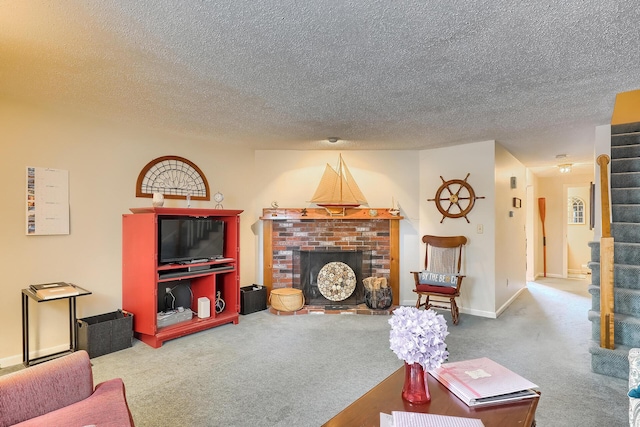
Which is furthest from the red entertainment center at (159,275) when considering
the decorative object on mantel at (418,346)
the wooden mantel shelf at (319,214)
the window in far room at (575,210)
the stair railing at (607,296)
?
the window in far room at (575,210)

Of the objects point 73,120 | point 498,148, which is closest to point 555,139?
point 498,148

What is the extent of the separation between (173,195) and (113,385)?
277 centimetres

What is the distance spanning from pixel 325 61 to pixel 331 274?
3.20 m

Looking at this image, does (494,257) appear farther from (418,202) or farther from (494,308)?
(418,202)

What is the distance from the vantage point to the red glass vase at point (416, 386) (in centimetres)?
150

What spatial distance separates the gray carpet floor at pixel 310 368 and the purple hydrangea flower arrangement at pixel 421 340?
100 centimetres

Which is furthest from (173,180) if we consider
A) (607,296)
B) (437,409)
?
(607,296)

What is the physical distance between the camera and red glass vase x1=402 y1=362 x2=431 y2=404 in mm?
1496

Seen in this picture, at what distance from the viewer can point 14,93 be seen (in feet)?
9.30

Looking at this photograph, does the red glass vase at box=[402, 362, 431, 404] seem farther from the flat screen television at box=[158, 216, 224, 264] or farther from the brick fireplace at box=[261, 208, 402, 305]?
the brick fireplace at box=[261, 208, 402, 305]

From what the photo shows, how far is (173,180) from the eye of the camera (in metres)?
4.22

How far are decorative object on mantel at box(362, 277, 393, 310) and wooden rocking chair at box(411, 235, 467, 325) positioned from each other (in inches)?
16.3

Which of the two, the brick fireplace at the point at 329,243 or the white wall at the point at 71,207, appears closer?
the white wall at the point at 71,207

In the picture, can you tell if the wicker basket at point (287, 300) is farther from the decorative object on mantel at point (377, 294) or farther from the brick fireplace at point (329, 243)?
the decorative object on mantel at point (377, 294)
